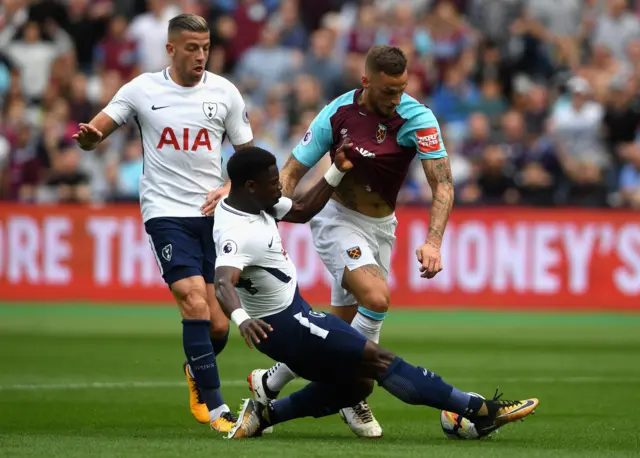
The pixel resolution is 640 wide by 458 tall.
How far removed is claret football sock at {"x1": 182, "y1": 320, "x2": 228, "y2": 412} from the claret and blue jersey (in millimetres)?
1466

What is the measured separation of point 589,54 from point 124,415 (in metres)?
15.7

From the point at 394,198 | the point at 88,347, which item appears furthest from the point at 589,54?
the point at 394,198

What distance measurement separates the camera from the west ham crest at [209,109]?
30.9ft

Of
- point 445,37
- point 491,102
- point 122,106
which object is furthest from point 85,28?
point 122,106

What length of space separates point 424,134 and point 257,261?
6.26ft

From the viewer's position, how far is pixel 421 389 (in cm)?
786

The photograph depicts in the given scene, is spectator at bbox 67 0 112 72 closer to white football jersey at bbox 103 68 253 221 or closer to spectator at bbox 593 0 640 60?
spectator at bbox 593 0 640 60

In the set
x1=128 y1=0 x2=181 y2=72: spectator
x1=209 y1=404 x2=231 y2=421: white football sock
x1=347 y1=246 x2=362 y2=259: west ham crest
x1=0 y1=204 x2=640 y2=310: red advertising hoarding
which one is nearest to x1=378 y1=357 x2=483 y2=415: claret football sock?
x1=209 y1=404 x2=231 y2=421: white football sock

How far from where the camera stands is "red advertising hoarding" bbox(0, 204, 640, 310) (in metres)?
19.1

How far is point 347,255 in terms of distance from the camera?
365 inches

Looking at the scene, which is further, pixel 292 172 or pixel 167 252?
pixel 292 172

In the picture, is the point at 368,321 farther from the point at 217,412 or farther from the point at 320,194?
the point at 217,412

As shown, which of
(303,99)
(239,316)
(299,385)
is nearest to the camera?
(239,316)

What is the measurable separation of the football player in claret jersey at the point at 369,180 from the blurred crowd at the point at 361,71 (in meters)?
9.97
